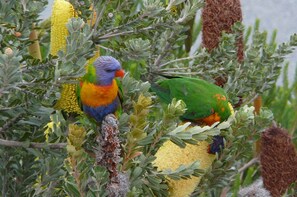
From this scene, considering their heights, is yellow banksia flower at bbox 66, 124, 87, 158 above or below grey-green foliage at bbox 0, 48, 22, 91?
below

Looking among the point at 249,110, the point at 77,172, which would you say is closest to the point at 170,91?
the point at 249,110

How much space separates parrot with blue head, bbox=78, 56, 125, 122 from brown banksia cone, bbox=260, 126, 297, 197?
48 cm

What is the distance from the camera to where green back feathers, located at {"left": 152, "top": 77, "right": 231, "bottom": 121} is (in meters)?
1.47

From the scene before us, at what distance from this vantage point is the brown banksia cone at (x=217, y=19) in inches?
Result: 71.9

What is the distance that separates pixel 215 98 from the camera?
1.47m

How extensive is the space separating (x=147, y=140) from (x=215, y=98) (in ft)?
1.11

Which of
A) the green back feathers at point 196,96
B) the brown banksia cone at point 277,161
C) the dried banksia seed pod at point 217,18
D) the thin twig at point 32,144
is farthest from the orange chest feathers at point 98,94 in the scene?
the dried banksia seed pod at point 217,18

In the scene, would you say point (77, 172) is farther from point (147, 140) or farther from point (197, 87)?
point (197, 87)

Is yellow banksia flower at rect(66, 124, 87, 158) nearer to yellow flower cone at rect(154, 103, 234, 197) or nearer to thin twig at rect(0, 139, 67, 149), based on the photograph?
thin twig at rect(0, 139, 67, 149)

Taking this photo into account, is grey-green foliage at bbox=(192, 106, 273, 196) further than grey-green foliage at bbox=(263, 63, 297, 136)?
No

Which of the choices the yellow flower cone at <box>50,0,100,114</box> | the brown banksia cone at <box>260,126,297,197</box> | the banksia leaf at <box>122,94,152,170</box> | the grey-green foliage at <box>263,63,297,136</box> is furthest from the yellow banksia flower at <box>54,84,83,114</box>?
the grey-green foliage at <box>263,63,297,136</box>

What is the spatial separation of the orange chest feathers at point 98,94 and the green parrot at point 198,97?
0.69ft

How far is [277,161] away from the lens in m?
1.62

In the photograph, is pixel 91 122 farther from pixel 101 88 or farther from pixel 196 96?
pixel 196 96
